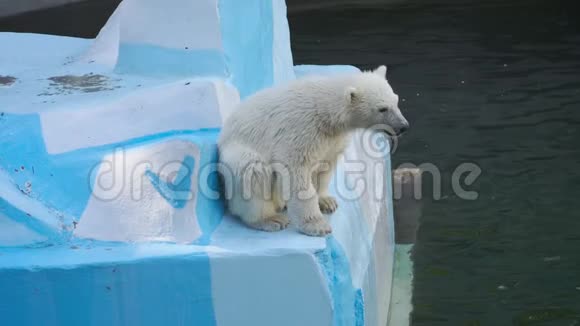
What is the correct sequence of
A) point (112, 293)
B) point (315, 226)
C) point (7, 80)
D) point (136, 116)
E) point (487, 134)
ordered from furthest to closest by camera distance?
point (487, 134), point (7, 80), point (136, 116), point (315, 226), point (112, 293)

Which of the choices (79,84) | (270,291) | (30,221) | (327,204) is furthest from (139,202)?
(79,84)

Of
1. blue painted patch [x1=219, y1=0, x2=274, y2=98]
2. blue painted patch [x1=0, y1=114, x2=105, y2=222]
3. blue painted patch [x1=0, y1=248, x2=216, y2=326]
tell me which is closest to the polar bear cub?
blue painted patch [x1=0, y1=248, x2=216, y2=326]

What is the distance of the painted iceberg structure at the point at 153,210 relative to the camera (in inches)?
137

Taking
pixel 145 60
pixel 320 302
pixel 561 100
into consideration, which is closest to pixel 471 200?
pixel 561 100

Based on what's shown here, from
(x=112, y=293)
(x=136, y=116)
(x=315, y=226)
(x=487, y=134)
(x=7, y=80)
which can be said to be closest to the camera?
(x=112, y=293)

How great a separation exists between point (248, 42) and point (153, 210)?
4.32ft

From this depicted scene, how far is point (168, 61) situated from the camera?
4.48 m

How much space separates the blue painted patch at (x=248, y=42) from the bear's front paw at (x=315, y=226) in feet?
3.21

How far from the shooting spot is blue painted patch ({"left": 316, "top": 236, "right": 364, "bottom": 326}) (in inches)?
138

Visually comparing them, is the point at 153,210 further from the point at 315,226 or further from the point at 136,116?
the point at 315,226

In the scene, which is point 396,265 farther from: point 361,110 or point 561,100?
point 561,100

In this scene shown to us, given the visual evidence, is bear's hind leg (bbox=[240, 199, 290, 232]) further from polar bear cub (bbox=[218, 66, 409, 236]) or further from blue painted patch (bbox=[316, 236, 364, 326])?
blue painted patch (bbox=[316, 236, 364, 326])

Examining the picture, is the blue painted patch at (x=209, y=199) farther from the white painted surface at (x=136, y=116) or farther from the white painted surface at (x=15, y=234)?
the white painted surface at (x=15, y=234)

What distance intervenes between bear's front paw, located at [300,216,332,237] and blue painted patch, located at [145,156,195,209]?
472 millimetres
